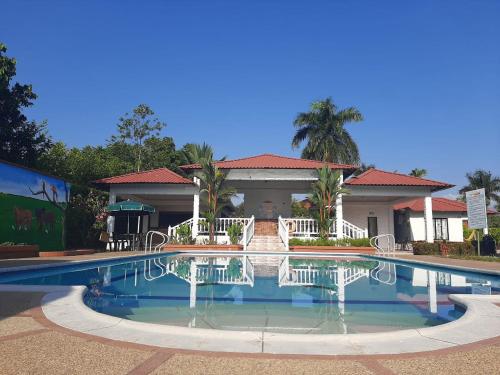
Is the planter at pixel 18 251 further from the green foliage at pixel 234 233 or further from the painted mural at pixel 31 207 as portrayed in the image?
the green foliage at pixel 234 233

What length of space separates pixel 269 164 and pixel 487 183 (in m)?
42.0

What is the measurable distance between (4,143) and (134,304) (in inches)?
741

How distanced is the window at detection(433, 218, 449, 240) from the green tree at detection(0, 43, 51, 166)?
28.6 meters

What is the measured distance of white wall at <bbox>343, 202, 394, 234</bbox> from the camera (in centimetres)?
2639

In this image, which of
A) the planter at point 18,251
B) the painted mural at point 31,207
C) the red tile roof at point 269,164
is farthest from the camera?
the red tile roof at point 269,164

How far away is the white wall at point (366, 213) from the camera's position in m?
26.4

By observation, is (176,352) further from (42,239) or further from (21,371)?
(42,239)

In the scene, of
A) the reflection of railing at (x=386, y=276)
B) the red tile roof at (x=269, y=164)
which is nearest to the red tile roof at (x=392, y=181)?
the red tile roof at (x=269, y=164)

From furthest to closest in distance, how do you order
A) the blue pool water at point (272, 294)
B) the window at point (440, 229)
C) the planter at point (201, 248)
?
the window at point (440, 229) < the planter at point (201, 248) < the blue pool water at point (272, 294)

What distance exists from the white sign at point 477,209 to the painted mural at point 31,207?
66.7ft

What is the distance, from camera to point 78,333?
141 inches

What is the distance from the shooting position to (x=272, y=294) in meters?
7.29

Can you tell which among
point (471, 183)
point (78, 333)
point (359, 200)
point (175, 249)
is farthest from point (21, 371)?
point (471, 183)

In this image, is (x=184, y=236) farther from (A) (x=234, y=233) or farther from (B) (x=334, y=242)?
(B) (x=334, y=242)
